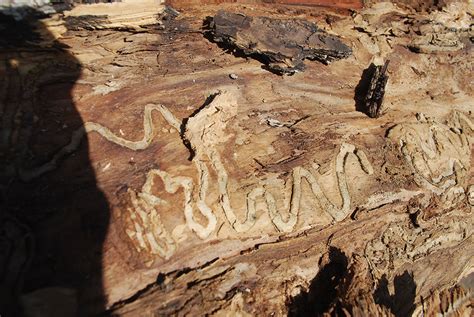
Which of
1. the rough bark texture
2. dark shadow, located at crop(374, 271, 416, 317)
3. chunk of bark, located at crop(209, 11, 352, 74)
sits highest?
chunk of bark, located at crop(209, 11, 352, 74)

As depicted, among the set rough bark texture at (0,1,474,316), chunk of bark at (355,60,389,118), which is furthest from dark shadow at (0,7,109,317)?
chunk of bark at (355,60,389,118)

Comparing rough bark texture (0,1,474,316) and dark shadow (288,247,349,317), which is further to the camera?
dark shadow (288,247,349,317)

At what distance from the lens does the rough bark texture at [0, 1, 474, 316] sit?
87.0 inches

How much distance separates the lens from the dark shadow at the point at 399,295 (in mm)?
2723

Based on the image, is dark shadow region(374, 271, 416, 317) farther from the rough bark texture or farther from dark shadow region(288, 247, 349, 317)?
dark shadow region(288, 247, 349, 317)

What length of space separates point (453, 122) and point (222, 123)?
2.23 metres

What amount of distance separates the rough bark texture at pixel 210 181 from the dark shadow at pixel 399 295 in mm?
14

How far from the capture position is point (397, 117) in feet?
10.9

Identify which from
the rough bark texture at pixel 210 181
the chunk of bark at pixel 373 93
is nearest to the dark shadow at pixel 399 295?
the rough bark texture at pixel 210 181

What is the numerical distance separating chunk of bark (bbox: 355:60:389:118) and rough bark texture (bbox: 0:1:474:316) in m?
0.10

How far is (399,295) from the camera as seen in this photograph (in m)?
A: 2.85

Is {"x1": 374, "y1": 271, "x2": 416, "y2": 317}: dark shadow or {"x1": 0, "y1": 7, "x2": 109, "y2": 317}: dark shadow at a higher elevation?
{"x1": 0, "y1": 7, "x2": 109, "y2": 317}: dark shadow

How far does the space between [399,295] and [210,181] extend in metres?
1.69

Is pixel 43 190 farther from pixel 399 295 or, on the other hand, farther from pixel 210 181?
pixel 399 295
